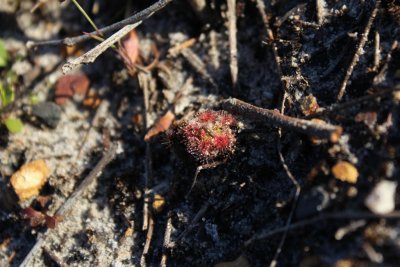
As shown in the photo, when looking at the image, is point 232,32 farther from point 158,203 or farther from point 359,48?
point 158,203

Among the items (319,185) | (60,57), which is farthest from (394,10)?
(60,57)

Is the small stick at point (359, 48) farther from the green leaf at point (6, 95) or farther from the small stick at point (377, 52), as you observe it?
the green leaf at point (6, 95)

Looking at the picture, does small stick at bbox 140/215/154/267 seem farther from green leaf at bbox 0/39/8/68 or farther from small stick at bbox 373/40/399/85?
green leaf at bbox 0/39/8/68

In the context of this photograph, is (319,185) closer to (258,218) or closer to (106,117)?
(258,218)

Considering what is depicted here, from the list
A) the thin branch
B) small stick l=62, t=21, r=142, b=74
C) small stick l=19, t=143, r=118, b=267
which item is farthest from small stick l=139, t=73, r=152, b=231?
the thin branch

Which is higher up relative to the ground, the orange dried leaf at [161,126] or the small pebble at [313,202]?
the orange dried leaf at [161,126]

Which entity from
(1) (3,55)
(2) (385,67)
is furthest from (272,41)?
(1) (3,55)

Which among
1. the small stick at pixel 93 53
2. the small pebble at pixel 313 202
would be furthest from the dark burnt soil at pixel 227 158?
the small stick at pixel 93 53
